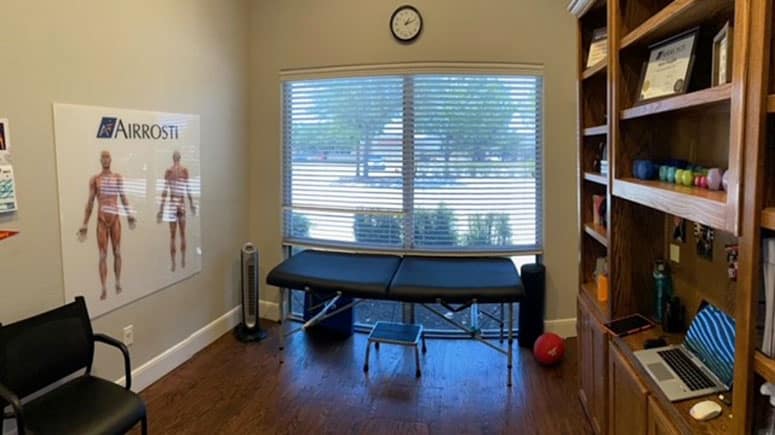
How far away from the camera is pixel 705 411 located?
5.10 feet

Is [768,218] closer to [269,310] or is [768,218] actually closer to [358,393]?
Result: [358,393]

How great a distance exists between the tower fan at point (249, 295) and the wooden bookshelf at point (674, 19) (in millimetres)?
3004

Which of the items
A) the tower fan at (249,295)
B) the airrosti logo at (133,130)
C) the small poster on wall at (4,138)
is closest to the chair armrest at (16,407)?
the small poster on wall at (4,138)

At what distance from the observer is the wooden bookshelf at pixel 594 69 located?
8.06 ft

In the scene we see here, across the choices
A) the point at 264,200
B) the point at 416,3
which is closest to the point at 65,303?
the point at 264,200

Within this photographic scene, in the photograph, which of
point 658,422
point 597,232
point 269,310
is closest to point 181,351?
point 269,310

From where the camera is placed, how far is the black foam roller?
12.6ft

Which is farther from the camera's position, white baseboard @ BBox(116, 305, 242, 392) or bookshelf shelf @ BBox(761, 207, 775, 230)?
white baseboard @ BBox(116, 305, 242, 392)

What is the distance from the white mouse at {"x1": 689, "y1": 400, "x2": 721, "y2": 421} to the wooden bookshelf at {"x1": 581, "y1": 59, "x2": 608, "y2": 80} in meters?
1.53

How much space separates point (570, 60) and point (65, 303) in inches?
142

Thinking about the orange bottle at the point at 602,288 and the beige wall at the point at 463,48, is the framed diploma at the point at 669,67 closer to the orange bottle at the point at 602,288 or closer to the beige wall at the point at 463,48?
the orange bottle at the point at 602,288

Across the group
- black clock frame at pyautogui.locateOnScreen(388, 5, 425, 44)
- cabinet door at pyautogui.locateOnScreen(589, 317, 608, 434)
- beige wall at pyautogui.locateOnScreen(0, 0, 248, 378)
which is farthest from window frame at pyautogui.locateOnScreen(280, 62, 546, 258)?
cabinet door at pyautogui.locateOnScreen(589, 317, 608, 434)

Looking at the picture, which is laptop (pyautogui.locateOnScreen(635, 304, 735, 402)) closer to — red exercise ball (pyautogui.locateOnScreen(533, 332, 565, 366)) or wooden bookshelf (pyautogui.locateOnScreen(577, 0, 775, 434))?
wooden bookshelf (pyautogui.locateOnScreen(577, 0, 775, 434))

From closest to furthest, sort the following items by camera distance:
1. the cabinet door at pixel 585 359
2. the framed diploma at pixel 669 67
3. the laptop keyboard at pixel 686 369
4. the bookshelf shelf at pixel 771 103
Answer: the bookshelf shelf at pixel 771 103 → the laptop keyboard at pixel 686 369 → the framed diploma at pixel 669 67 → the cabinet door at pixel 585 359
